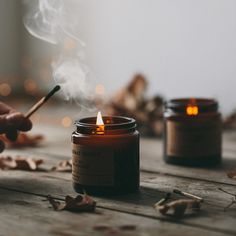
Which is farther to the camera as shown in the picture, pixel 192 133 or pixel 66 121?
pixel 66 121

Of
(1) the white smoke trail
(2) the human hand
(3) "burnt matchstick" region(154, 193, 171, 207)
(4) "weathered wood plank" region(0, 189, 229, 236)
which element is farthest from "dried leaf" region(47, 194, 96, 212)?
(1) the white smoke trail

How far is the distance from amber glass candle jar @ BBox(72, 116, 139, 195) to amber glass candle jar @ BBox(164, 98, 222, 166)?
270mm

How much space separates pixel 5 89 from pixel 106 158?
1856 mm

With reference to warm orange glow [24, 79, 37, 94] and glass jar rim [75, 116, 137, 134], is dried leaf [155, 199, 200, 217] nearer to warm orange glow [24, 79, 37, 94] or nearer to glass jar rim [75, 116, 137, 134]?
glass jar rim [75, 116, 137, 134]

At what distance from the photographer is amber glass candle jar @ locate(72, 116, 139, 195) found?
3.73 ft

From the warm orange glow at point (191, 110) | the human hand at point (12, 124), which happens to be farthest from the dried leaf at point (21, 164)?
the warm orange glow at point (191, 110)

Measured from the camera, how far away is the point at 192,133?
142 centimetres

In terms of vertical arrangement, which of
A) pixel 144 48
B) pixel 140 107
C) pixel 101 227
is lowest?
pixel 101 227

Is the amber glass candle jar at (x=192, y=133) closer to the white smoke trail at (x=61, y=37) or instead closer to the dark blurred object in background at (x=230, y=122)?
the white smoke trail at (x=61, y=37)

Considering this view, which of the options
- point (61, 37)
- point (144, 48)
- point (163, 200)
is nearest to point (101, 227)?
point (163, 200)

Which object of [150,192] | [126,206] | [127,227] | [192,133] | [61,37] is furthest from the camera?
[61,37]

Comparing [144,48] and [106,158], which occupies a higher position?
[144,48]

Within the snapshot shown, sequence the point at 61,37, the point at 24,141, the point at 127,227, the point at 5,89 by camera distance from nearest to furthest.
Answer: the point at 127,227, the point at 61,37, the point at 24,141, the point at 5,89

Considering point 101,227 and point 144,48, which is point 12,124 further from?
point 144,48
